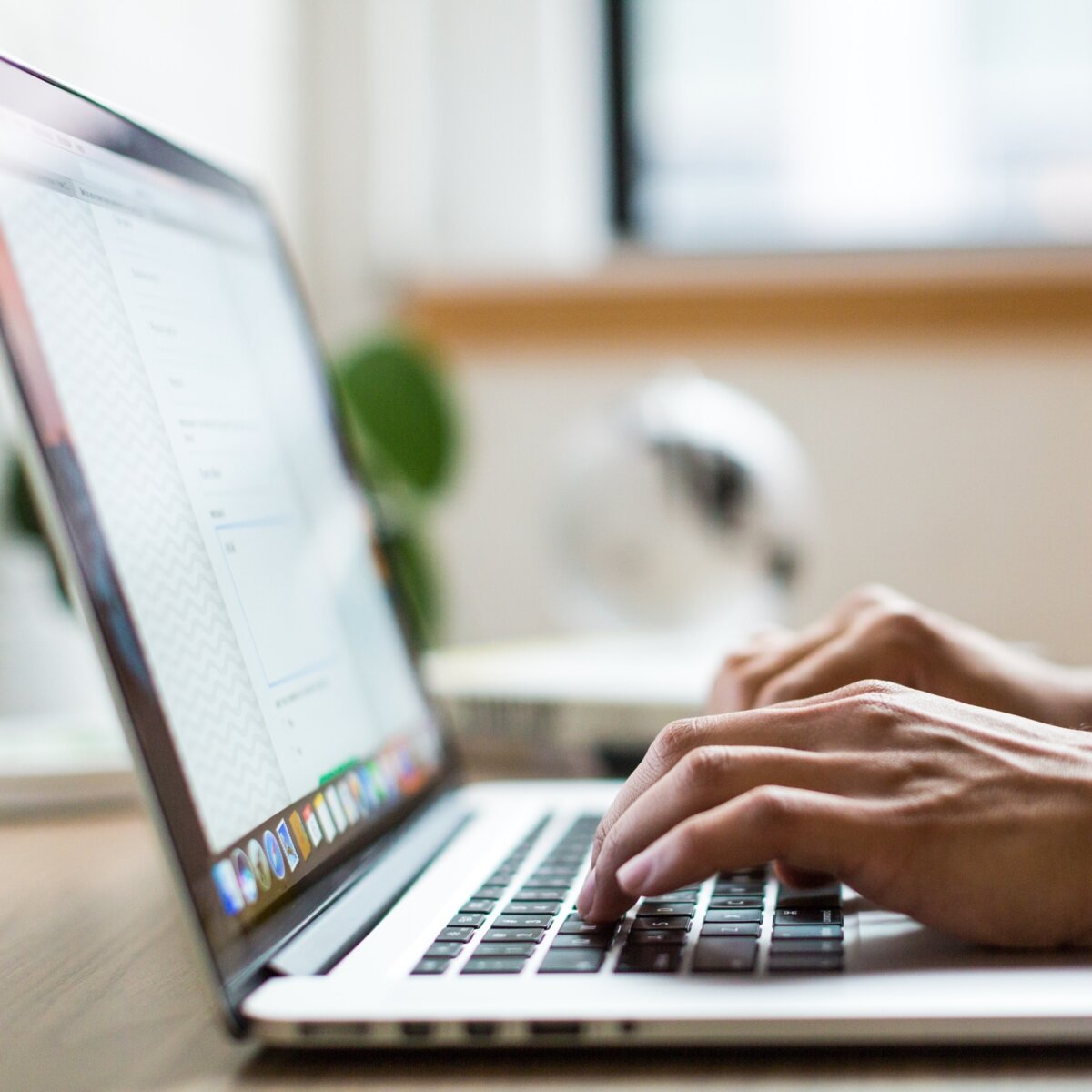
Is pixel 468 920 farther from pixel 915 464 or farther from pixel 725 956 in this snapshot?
pixel 915 464

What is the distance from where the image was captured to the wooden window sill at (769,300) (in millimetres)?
1456

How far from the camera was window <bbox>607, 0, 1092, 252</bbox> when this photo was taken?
162 centimetres

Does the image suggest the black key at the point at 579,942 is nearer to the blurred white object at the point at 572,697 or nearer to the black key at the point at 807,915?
the black key at the point at 807,915

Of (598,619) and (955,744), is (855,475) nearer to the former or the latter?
(598,619)

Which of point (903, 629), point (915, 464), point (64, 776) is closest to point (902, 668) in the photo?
point (903, 629)

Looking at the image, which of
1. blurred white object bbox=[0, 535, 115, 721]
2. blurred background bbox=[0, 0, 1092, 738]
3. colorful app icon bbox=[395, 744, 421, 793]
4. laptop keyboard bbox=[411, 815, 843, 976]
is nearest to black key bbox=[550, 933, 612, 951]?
laptop keyboard bbox=[411, 815, 843, 976]

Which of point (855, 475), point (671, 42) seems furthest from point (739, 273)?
point (671, 42)

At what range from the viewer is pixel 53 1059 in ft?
1.12

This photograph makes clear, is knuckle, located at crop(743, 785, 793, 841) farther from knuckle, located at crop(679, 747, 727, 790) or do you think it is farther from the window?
the window

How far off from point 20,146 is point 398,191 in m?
1.24

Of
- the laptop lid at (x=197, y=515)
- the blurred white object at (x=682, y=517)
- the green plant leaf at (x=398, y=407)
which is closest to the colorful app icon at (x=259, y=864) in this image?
the laptop lid at (x=197, y=515)

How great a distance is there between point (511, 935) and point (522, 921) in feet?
0.06

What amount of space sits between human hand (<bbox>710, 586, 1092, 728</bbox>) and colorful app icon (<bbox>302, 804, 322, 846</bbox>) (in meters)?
0.19

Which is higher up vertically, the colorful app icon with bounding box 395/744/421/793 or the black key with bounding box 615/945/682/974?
the black key with bounding box 615/945/682/974
